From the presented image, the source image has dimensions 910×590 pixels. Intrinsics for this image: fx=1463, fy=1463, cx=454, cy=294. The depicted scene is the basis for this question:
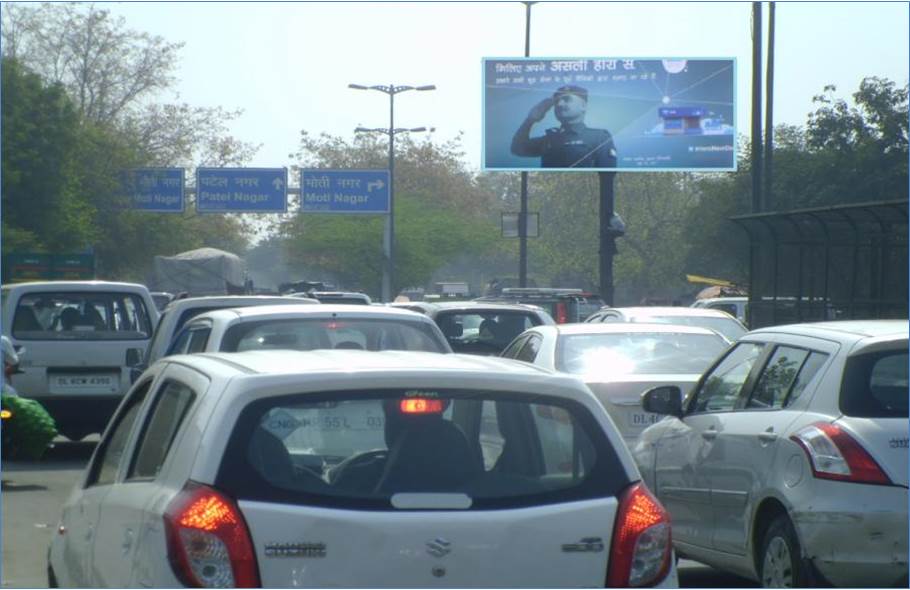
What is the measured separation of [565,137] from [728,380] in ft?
87.0

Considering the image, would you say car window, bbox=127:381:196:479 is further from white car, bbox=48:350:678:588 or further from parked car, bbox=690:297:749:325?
parked car, bbox=690:297:749:325

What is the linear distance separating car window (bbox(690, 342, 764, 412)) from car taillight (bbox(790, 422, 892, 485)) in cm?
120

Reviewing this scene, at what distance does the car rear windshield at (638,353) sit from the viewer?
11.1m

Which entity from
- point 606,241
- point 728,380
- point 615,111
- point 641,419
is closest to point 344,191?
point 615,111

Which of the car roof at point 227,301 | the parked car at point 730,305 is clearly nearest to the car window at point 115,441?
the car roof at point 227,301

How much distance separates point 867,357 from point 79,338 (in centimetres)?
1060

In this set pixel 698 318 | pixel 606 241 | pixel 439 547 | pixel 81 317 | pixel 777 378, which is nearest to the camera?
pixel 439 547

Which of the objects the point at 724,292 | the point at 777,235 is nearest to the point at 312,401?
the point at 777,235

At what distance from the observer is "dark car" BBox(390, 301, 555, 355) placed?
15.8 m

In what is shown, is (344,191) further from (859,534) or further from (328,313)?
(859,534)

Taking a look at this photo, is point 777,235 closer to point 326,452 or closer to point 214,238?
point 326,452

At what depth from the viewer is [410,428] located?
14.7ft

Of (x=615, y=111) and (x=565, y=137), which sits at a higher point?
(x=615, y=111)

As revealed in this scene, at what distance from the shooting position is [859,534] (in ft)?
21.6
